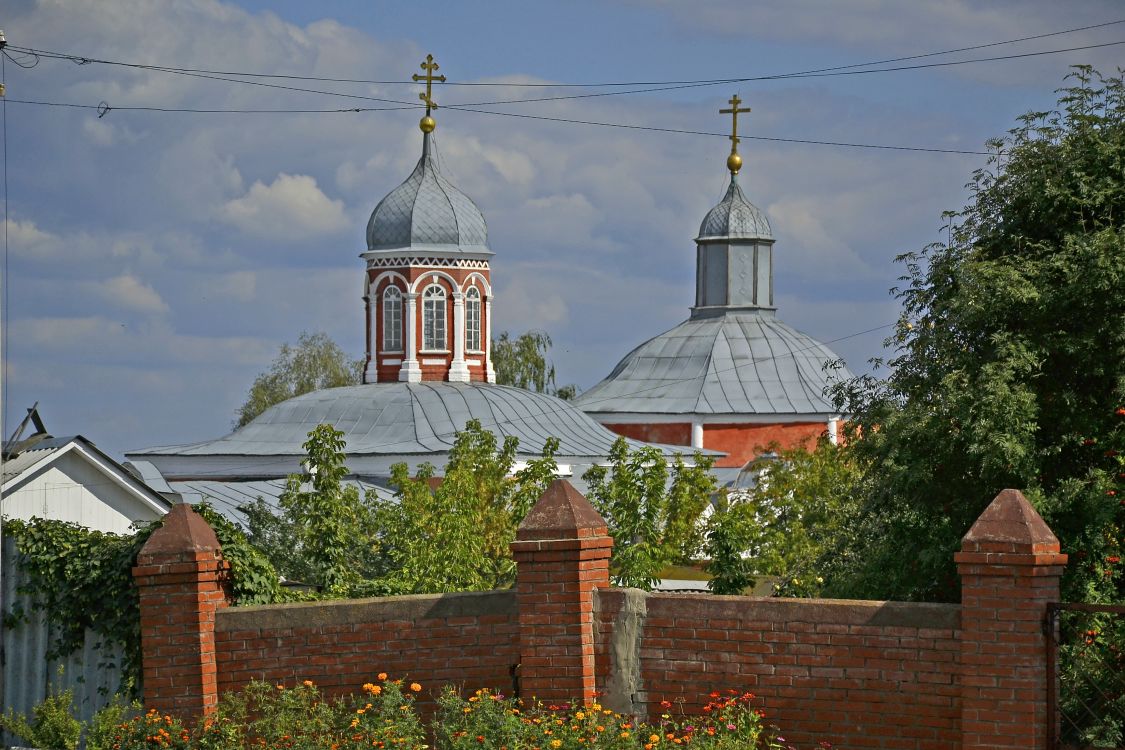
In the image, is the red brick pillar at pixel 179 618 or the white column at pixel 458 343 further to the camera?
the white column at pixel 458 343

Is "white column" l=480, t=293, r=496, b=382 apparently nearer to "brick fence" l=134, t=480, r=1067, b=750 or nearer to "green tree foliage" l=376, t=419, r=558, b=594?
"green tree foliage" l=376, t=419, r=558, b=594

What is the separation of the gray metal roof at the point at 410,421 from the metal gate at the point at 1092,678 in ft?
89.0

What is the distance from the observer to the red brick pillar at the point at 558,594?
10.4 metres

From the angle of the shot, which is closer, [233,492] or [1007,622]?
[1007,622]

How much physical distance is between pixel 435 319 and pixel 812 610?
108 ft

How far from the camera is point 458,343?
140ft

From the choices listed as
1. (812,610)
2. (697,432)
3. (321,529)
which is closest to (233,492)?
(321,529)

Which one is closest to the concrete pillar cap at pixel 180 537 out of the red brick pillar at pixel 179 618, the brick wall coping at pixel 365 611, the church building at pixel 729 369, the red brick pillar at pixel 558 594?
the red brick pillar at pixel 179 618

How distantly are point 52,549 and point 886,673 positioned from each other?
6.10 m

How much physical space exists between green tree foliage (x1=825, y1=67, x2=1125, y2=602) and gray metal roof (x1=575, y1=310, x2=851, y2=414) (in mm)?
35954

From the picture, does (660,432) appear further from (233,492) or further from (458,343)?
(233,492)

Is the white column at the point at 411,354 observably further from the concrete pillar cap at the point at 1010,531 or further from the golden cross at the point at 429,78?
the concrete pillar cap at the point at 1010,531

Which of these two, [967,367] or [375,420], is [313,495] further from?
[375,420]

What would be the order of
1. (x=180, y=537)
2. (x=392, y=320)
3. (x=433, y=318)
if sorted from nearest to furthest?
(x=180, y=537), (x=433, y=318), (x=392, y=320)
